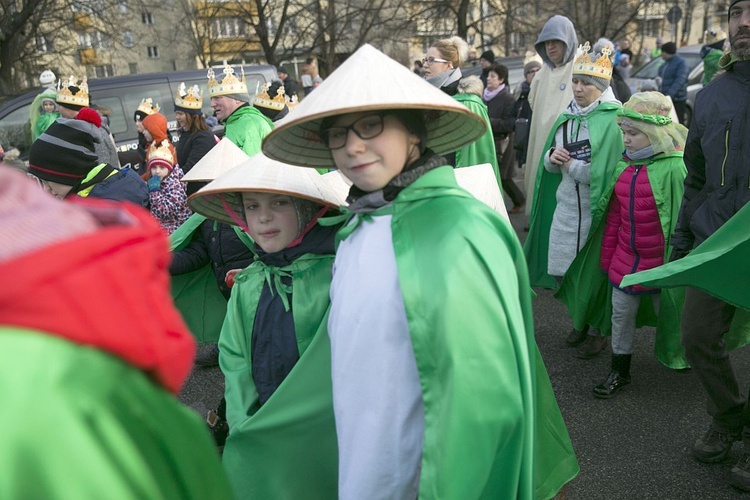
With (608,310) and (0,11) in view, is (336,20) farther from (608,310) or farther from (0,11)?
(608,310)

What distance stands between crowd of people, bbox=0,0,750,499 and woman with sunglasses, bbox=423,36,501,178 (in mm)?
827

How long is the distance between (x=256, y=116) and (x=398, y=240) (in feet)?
Result: 14.0

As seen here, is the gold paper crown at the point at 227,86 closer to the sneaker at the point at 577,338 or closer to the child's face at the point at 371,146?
the sneaker at the point at 577,338

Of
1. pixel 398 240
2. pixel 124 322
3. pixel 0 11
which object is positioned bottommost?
pixel 398 240

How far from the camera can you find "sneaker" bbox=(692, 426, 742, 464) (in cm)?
325

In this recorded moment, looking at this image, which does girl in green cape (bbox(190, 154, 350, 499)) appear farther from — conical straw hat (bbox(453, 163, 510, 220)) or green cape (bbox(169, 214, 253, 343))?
green cape (bbox(169, 214, 253, 343))

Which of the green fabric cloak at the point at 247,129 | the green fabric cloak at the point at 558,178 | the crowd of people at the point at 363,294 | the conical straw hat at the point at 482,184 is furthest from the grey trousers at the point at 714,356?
the green fabric cloak at the point at 247,129

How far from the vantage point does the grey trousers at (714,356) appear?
3101 mm

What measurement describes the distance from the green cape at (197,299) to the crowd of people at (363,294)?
0.04 feet

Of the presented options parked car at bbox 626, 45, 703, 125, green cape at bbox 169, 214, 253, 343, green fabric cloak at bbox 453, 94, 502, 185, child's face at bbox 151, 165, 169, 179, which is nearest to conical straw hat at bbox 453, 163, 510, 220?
green cape at bbox 169, 214, 253, 343

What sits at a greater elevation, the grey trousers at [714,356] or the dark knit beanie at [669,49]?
the dark knit beanie at [669,49]

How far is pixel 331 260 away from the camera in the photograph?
2.44m

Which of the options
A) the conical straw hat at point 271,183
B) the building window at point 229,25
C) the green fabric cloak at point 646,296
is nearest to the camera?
the conical straw hat at point 271,183

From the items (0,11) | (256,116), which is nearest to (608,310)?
(256,116)
